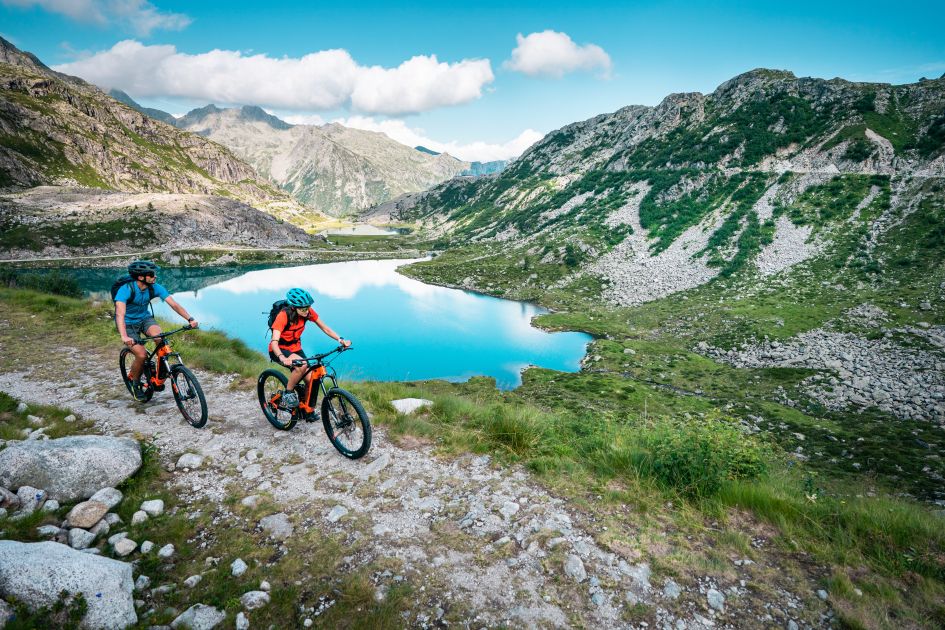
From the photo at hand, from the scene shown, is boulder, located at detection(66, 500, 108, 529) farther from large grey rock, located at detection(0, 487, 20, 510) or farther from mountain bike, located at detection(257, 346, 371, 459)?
mountain bike, located at detection(257, 346, 371, 459)

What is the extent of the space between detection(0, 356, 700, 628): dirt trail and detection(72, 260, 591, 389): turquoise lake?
745 centimetres

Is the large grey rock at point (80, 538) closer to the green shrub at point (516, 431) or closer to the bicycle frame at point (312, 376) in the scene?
the bicycle frame at point (312, 376)

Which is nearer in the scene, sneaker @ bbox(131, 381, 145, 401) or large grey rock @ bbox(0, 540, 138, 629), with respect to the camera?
large grey rock @ bbox(0, 540, 138, 629)

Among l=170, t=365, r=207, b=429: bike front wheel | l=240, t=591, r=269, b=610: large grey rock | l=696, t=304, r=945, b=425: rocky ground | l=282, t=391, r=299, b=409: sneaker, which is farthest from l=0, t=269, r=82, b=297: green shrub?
l=696, t=304, r=945, b=425: rocky ground

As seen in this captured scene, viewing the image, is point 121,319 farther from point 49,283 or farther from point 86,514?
point 49,283

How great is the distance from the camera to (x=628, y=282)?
7469cm

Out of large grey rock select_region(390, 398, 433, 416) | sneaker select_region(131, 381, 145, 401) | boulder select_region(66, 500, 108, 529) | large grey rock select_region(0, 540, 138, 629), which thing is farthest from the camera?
large grey rock select_region(390, 398, 433, 416)

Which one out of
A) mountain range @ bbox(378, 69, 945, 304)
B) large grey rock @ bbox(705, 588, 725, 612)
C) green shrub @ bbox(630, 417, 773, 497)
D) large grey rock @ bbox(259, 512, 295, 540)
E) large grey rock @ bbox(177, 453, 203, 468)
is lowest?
large grey rock @ bbox(259, 512, 295, 540)

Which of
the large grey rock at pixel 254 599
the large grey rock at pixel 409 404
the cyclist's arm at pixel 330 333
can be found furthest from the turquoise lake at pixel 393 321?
the large grey rock at pixel 254 599

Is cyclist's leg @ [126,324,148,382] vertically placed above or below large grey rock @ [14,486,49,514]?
above

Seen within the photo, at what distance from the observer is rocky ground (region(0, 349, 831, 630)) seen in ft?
16.0

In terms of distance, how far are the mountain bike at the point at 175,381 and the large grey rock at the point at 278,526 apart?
410 centimetres

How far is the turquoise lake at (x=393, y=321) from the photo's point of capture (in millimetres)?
47656

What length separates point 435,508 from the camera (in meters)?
6.92
